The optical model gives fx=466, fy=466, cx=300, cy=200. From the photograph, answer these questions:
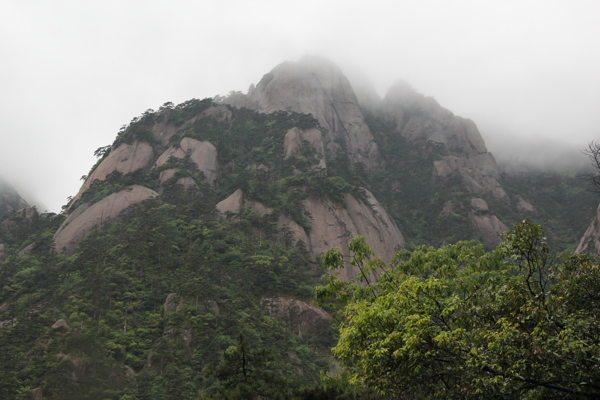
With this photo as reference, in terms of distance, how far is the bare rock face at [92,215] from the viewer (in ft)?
155

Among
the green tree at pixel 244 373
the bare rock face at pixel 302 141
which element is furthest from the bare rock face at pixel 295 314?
the bare rock face at pixel 302 141

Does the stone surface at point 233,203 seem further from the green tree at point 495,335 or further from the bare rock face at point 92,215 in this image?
the green tree at point 495,335

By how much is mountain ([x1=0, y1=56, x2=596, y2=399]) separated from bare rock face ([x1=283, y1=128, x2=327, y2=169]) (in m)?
0.28

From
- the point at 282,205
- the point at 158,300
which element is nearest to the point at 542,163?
the point at 282,205

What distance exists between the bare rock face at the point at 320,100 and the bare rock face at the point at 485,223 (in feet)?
66.0

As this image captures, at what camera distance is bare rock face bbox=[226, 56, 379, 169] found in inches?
3061

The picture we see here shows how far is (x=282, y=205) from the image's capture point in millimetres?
52000

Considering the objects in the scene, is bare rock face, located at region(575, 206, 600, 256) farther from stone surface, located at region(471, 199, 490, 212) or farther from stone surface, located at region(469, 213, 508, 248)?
stone surface, located at region(471, 199, 490, 212)

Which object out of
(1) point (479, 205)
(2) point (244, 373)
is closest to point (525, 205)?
(1) point (479, 205)

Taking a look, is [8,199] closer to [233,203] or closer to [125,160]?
[125,160]

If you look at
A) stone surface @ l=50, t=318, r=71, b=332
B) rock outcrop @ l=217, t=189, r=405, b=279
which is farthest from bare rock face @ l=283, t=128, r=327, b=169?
stone surface @ l=50, t=318, r=71, b=332

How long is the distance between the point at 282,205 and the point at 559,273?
43093 millimetres

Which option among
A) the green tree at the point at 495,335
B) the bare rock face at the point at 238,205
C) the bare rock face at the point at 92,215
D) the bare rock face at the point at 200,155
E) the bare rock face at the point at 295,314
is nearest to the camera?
the green tree at the point at 495,335

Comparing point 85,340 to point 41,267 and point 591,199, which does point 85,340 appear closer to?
point 41,267
